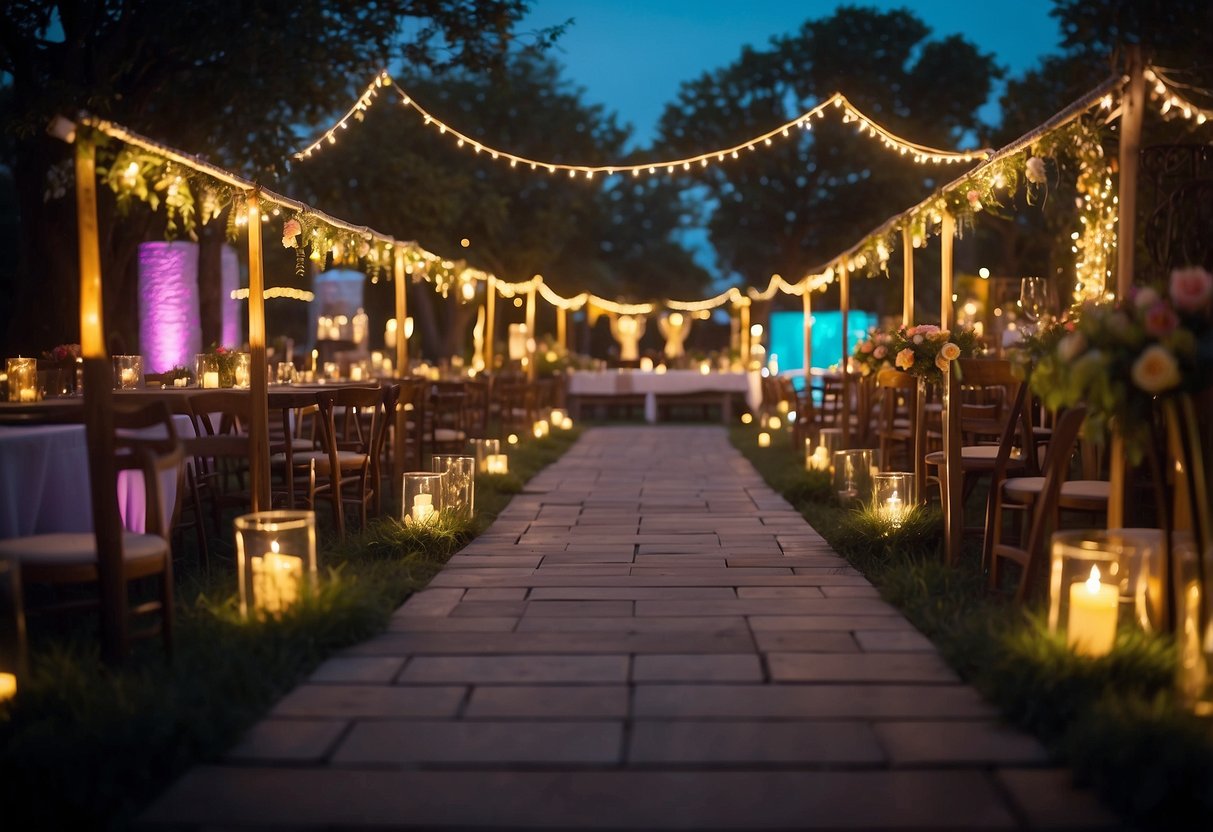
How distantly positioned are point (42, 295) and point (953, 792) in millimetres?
8018

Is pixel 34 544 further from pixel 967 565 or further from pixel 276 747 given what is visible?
pixel 967 565

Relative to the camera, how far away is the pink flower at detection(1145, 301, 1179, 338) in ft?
8.61

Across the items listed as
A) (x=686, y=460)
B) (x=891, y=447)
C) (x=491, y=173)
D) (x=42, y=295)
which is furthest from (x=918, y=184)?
(x=42, y=295)

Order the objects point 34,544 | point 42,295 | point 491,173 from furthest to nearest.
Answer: point 491,173
point 42,295
point 34,544

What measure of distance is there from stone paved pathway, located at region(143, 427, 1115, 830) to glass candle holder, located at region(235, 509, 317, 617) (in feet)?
0.89

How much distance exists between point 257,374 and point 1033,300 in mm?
3674

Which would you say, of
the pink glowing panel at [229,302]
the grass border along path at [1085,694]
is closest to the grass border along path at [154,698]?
the grass border along path at [1085,694]

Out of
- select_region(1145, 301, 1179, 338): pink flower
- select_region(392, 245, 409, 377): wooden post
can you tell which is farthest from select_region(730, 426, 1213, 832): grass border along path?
select_region(392, 245, 409, 377): wooden post

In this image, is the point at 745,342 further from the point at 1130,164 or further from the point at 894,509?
the point at 1130,164

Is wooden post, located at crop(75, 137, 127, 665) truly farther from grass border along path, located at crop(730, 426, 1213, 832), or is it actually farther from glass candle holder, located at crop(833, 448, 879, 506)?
glass candle holder, located at crop(833, 448, 879, 506)

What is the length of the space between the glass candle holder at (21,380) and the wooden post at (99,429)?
176cm

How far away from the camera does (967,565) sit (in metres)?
4.46

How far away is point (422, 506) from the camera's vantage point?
205 inches

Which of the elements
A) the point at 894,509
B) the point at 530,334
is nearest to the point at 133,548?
the point at 894,509
